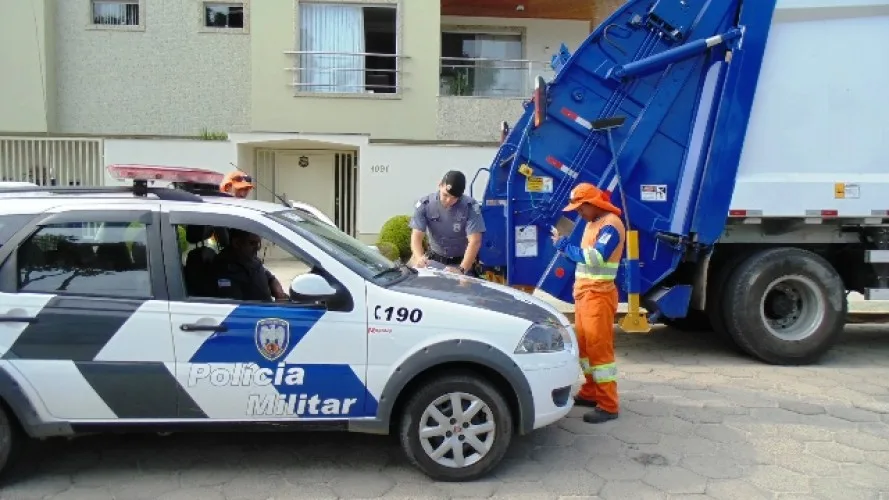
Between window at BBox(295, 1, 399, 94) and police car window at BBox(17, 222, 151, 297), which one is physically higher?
window at BBox(295, 1, 399, 94)

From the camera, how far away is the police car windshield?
13.3 feet

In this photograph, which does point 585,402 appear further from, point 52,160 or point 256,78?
point 52,160

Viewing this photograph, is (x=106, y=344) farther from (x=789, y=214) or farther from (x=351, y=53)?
(x=351, y=53)

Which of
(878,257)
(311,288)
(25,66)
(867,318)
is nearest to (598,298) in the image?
(311,288)

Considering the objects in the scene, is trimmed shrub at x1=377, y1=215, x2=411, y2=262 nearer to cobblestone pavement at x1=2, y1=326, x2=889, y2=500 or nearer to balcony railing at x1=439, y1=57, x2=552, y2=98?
balcony railing at x1=439, y1=57, x2=552, y2=98

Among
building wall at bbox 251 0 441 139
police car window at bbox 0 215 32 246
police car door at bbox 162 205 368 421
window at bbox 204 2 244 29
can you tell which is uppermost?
window at bbox 204 2 244 29

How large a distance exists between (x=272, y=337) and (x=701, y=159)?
4302 mm

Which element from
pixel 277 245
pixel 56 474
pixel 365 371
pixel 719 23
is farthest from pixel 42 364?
pixel 719 23

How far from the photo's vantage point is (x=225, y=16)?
49.7ft

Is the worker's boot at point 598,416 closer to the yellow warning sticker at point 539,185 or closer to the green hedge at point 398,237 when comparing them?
the yellow warning sticker at point 539,185

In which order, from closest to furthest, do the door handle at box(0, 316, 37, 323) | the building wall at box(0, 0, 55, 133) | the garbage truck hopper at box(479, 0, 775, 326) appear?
the door handle at box(0, 316, 37, 323)
the garbage truck hopper at box(479, 0, 775, 326)
the building wall at box(0, 0, 55, 133)

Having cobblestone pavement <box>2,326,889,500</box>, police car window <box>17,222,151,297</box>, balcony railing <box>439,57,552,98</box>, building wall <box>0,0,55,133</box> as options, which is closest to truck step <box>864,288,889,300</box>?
cobblestone pavement <box>2,326,889,500</box>

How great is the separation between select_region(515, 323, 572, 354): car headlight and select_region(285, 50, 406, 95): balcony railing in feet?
37.4

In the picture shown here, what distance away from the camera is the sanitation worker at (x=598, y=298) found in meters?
4.88
